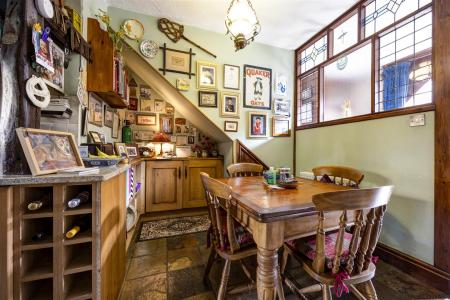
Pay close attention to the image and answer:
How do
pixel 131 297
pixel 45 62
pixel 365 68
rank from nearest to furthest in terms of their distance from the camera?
pixel 45 62 < pixel 131 297 < pixel 365 68

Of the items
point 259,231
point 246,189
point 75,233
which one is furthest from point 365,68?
point 75,233

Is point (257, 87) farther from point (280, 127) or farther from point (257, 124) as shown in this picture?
point (280, 127)

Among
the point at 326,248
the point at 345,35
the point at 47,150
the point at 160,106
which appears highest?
the point at 345,35

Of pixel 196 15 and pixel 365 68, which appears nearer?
pixel 365 68

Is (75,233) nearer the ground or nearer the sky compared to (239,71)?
nearer the ground

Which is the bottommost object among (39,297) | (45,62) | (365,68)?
(39,297)

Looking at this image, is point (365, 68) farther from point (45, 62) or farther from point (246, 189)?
point (45, 62)

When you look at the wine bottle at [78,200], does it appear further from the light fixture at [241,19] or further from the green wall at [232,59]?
the green wall at [232,59]

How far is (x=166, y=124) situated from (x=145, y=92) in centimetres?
65

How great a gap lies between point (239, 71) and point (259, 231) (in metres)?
2.50

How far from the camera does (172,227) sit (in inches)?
96.0

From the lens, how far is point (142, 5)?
225 cm

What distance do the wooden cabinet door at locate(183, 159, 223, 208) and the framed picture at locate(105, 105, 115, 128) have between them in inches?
45.7

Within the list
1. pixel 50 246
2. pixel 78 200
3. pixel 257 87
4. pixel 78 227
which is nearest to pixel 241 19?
pixel 257 87
